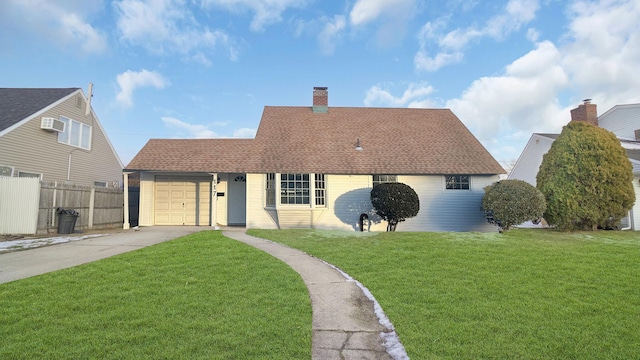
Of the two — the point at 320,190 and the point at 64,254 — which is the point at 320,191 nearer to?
the point at 320,190

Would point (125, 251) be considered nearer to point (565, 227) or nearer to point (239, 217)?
point (239, 217)

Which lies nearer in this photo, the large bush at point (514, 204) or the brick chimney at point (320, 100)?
the large bush at point (514, 204)

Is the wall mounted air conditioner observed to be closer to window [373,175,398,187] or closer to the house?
the house

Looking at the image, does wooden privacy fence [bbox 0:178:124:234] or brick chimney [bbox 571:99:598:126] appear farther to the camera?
brick chimney [bbox 571:99:598:126]

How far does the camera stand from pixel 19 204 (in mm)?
11648

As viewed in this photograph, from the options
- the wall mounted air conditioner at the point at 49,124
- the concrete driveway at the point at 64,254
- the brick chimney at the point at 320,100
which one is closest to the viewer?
the concrete driveway at the point at 64,254

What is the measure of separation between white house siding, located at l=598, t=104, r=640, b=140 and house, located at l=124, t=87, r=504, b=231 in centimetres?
1307

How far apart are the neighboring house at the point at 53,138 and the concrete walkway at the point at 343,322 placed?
14.4 m

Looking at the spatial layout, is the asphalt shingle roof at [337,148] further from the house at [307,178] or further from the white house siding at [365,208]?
the white house siding at [365,208]

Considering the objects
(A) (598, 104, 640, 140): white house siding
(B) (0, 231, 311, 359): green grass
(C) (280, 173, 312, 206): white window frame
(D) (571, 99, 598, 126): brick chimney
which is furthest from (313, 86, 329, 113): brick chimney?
(A) (598, 104, 640, 140): white house siding

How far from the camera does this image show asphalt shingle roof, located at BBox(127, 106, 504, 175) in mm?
14469

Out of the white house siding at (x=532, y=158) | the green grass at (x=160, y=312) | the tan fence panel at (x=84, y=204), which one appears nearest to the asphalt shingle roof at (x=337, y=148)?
the tan fence panel at (x=84, y=204)

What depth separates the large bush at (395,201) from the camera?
12.5m

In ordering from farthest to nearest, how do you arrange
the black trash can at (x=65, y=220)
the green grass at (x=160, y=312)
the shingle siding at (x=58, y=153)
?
the shingle siding at (x=58, y=153) < the black trash can at (x=65, y=220) < the green grass at (x=160, y=312)
